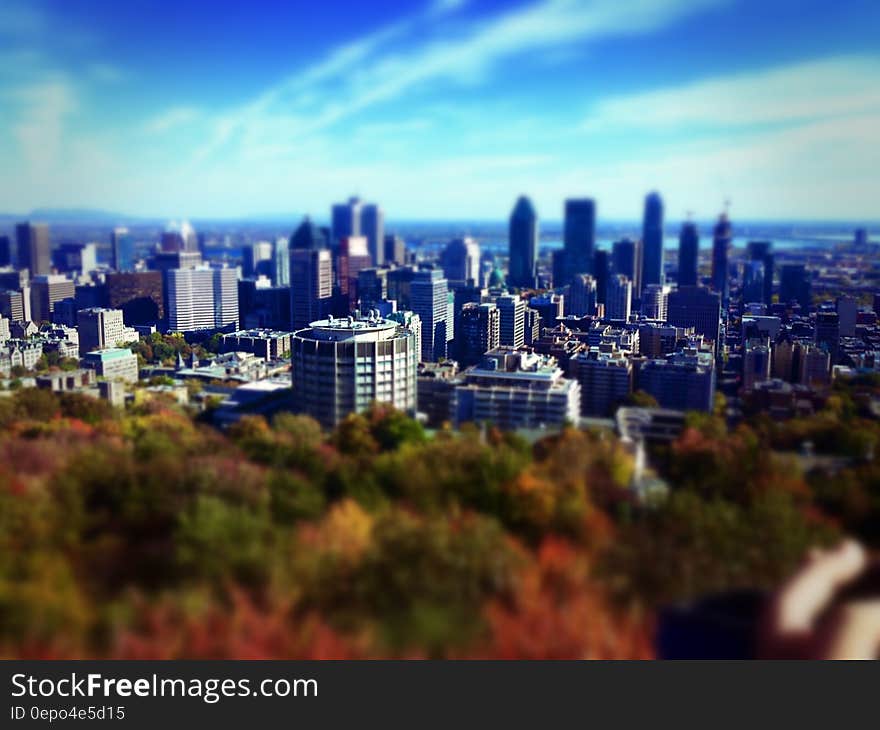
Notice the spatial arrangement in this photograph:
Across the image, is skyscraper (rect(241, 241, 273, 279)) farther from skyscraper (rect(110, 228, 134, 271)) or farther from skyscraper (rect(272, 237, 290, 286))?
skyscraper (rect(110, 228, 134, 271))

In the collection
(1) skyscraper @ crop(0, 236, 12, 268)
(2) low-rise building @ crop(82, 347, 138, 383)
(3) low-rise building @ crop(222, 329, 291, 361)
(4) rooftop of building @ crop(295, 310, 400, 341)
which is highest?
(1) skyscraper @ crop(0, 236, 12, 268)

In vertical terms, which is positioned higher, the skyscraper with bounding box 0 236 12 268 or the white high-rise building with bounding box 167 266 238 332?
the skyscraper with bounding box 0 236 12 268

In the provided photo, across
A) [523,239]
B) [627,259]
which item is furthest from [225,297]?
[627,259]

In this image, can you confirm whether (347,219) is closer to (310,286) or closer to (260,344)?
(310,286)

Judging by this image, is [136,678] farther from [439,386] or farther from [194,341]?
[194,341]

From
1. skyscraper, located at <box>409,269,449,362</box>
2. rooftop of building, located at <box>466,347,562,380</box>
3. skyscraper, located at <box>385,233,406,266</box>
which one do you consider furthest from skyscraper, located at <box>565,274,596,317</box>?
skyscraper, located at <box>385,233,406,266</box>

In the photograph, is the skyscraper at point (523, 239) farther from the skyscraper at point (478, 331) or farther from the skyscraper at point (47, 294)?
the skyscraper at point (47, 294)

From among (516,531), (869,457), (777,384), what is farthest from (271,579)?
(777,384)
